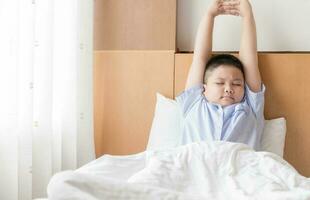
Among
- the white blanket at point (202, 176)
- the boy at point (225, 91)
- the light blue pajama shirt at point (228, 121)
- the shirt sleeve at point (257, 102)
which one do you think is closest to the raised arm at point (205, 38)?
the boy at point (225, 91)

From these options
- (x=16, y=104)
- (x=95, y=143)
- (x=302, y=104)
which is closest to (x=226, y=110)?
(x=302, y=104)

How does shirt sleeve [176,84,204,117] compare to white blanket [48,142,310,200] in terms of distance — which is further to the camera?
shirt sleeve [176,84,204,117]

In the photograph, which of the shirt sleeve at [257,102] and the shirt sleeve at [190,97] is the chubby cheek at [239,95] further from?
the shirt sleeve at [190,97]

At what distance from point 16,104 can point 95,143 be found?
20.7 inches

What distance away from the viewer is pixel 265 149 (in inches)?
65.3

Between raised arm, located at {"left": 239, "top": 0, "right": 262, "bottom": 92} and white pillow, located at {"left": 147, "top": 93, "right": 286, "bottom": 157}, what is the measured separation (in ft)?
0.58

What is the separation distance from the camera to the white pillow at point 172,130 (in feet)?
5.45

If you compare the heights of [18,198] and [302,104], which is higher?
[302,104]

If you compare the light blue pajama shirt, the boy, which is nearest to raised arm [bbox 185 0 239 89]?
the boy

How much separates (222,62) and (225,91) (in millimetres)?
125

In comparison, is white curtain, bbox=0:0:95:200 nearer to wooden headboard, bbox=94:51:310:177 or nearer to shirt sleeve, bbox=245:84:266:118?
wooden headboard, bbox=94:51:310:177

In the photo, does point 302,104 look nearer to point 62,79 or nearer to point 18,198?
point 62,79

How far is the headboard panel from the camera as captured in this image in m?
1.71

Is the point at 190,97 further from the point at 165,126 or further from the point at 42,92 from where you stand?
the point at 42,92
